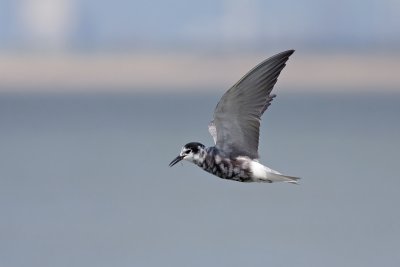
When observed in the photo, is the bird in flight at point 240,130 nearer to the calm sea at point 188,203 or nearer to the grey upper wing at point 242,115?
the grey upper wing at point 242,115

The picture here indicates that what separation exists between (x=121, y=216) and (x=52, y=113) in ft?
216

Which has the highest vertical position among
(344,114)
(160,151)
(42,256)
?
(344,114)

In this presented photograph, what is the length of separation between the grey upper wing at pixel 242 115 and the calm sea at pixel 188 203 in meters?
13.8

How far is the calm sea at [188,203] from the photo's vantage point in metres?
30.2

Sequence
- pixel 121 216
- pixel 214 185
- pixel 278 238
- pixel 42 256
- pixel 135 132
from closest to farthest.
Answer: pixel 42 256
pixel 278 238
pixel 121 216
pixel 214 185
pixel 135 132

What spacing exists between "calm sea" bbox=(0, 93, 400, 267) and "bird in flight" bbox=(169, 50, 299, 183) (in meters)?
13.8

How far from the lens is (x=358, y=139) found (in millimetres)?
67688

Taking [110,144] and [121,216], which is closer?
[121,216]

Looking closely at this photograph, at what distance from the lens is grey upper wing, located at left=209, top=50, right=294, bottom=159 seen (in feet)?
48.0

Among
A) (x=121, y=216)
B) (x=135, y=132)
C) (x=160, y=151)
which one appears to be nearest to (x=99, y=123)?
(x=135, y=132)

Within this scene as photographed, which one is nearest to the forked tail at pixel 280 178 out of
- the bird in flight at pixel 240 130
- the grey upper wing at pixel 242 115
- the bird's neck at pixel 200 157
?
the bird in flight at pixel 240 130

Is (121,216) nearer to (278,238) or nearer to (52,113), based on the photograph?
(278,238)

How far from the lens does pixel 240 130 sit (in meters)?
14.8

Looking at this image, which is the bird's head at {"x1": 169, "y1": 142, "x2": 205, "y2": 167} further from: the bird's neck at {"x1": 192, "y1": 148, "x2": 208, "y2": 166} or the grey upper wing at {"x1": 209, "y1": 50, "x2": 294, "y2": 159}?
the grey upper wing at {"x1": 209, "y1": 50, "x2": 294, "y2": 159}
